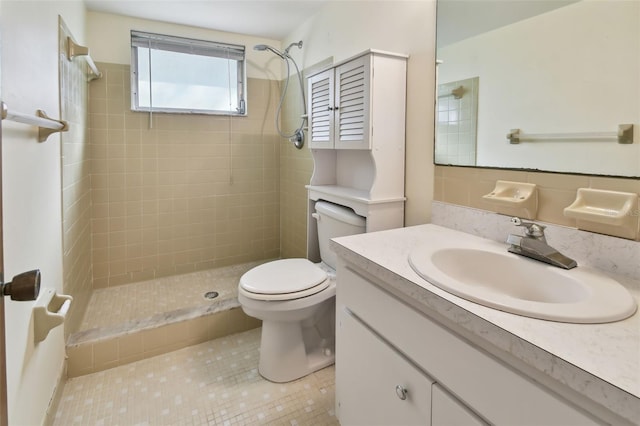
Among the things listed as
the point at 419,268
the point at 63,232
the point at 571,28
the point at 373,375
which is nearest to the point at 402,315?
the point at 419,268

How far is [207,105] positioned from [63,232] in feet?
4.68

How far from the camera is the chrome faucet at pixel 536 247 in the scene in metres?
0.95

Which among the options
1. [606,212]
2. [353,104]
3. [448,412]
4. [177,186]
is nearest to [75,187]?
[177,186]

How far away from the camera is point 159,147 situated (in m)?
2.56

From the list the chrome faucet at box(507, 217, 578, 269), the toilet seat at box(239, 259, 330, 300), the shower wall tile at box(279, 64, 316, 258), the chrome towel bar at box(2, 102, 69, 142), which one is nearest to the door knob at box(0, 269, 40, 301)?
the chrome towel bar at box(2, 102, 69, 142)

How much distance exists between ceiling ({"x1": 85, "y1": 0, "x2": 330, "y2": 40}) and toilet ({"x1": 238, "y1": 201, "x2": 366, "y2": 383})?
1264 mm

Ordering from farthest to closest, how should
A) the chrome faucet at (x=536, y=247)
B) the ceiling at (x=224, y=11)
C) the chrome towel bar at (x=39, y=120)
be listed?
the ceiling at (x=224, y=11) < the chrome faucet at (x=536, y=247) < the chrome towel bar at (x=39, y=120)

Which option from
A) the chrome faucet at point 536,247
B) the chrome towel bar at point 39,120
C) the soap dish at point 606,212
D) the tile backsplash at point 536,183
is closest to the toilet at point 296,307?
the tile backsplash at point 536,183

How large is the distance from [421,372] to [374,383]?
0.24 metres

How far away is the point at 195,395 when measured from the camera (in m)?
1.59

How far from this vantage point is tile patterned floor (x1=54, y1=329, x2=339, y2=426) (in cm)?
146

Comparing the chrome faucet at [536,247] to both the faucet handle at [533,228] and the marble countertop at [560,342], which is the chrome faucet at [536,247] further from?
the marble countertop at [560,342]

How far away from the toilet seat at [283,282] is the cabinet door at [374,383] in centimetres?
37

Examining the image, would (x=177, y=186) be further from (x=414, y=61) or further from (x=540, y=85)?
(x=540, y=85)
